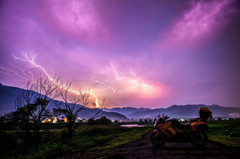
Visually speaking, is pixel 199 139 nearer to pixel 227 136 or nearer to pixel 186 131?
pixel 186 131

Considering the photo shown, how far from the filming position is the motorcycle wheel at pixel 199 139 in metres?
5.52

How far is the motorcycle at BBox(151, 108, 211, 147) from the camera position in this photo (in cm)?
559

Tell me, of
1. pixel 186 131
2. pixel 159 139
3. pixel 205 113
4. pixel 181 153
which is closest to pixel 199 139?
pixel 186 131

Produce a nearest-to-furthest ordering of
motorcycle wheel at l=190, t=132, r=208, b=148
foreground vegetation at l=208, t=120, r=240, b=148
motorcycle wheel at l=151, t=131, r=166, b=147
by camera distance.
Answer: motorcycle wheel at l=190, t=132, r=208, b=148 → foreground vegetation at l=208, t=120, r=240, b=148 → motorcycle wheel at l=151, t=131, r=166, b=147

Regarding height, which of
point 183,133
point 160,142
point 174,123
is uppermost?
point 174,123

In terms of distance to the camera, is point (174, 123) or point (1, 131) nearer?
point (174, 123)

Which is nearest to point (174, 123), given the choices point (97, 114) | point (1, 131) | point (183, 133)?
point (183, 133)

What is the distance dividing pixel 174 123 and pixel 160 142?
125 cm

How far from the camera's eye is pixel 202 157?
3.84 metres

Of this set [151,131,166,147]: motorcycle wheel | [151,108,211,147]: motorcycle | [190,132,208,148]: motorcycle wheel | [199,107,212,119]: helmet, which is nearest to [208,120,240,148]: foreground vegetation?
[190,132,208,148]: motorcycle wheel

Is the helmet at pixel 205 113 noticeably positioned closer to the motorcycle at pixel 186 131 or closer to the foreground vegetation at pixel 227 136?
the motorcycle at pixel 186 131

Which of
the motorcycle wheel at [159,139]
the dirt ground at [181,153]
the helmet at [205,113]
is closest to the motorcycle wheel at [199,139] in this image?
the dirt ground at [181,153]

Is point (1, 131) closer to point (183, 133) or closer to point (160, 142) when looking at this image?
point (160, 142)

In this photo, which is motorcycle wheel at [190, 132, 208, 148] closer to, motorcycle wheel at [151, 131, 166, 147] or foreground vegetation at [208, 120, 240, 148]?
foreground vegetation at [208, 120, 240, 148]
